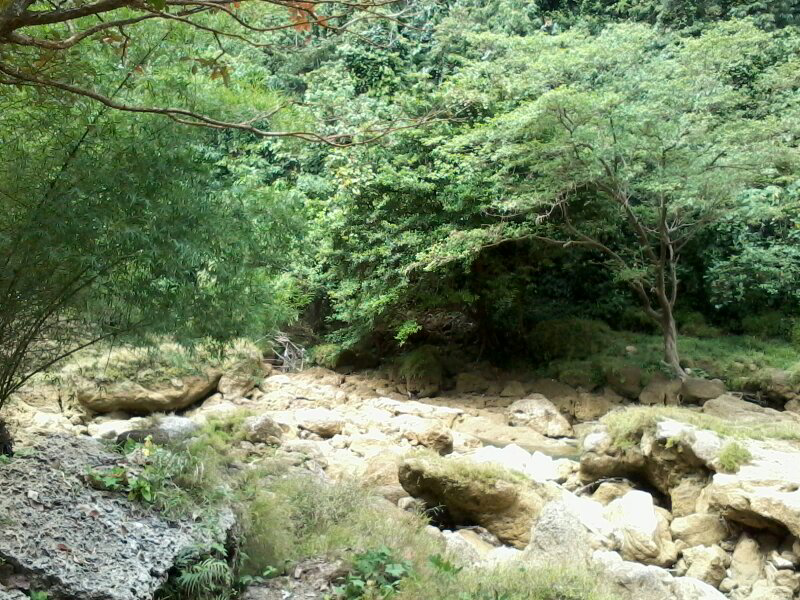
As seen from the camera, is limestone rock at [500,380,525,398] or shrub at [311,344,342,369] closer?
limestone rock at [500,380,525,398]

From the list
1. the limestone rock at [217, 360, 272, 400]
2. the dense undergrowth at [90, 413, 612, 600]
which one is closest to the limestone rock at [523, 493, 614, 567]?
the dense undergrowth at [90, 413, 612, 600]

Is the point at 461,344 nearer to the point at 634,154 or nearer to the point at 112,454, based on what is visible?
the point at 634,154

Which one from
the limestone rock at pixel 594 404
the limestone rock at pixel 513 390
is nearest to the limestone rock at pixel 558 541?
the limestone rock at pixel 594 404

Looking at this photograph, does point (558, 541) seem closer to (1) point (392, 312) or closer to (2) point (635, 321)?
(1) point (392, 312)

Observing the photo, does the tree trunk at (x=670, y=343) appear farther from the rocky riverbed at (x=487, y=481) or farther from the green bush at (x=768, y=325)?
the green bush at (x=768, y=325)

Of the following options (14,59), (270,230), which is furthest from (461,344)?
(14,59)

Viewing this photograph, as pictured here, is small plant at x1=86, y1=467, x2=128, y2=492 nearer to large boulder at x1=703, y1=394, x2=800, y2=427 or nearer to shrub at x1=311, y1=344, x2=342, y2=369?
large boulder at x1=703, y1=394, x2=800, y2=427

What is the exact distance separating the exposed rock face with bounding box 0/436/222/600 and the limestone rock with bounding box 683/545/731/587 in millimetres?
4478

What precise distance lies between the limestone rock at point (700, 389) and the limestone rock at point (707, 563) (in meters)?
6.08

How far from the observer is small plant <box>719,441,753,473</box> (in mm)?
7238

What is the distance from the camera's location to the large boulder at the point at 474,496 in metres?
7.06

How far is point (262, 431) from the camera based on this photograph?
816 centimetres

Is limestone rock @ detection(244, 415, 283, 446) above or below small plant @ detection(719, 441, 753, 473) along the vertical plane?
above

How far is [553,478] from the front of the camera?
925 centimetres
